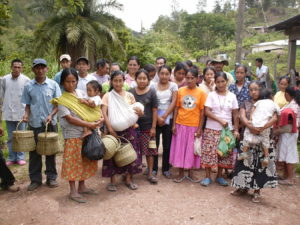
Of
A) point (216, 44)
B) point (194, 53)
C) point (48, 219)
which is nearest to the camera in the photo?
point (48, 219)

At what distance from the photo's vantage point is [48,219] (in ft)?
10.9

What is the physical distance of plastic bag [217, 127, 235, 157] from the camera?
13.5 feet

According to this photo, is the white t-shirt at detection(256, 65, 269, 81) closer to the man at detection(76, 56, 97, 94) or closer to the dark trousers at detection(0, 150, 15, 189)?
the man at detection(76, 56, 97, 94)

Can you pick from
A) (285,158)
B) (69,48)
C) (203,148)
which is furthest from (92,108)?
(69,48)

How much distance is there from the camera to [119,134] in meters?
4.12

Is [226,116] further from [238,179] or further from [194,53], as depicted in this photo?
[194,53]

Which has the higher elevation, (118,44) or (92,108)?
(118,44)

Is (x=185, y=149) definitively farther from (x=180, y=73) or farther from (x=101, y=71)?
(x=101, y=71)

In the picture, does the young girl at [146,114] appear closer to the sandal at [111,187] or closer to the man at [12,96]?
the sandal at [111,187]

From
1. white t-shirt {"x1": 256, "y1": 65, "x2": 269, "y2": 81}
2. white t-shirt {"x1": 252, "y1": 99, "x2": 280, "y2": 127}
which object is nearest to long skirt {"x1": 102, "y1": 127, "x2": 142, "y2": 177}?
white t-shirt {"x1": 252, "y1": 99, "x2": 280, "y2": 127}

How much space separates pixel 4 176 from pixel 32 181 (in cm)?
38

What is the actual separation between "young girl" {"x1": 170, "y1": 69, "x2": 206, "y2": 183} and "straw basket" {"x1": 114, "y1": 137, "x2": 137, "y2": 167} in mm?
852

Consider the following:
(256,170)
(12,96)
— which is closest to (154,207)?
(256,170)

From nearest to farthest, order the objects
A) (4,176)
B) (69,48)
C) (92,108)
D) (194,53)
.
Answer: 1. (92,108)
2. (4,176)
3. (69,48)
4. (194,53)
